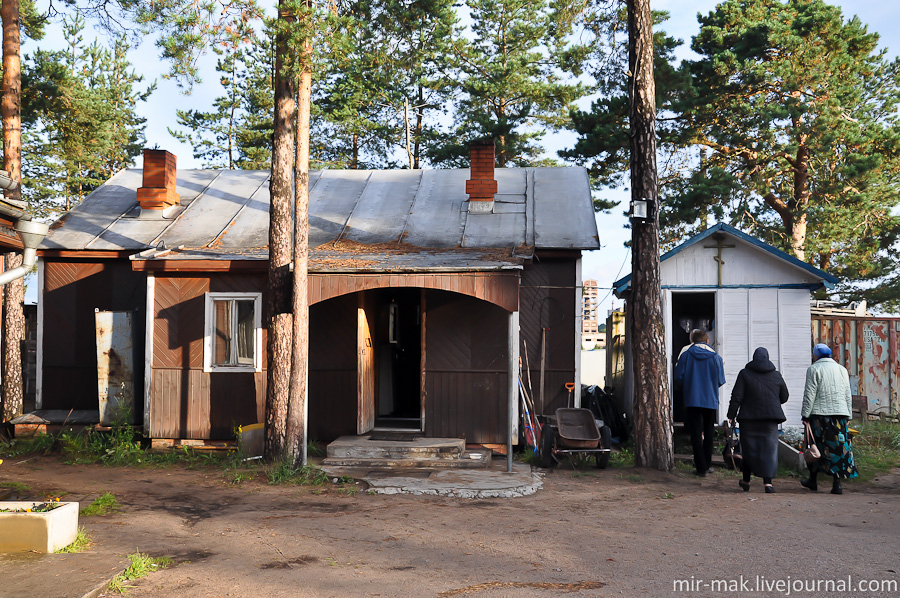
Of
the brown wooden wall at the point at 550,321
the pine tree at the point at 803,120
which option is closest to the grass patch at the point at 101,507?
the brown wooden wall at the point at 550,321

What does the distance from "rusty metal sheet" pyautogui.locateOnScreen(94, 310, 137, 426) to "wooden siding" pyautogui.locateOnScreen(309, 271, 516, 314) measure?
12.5 ft

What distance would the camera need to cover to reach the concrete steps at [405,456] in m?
9.76

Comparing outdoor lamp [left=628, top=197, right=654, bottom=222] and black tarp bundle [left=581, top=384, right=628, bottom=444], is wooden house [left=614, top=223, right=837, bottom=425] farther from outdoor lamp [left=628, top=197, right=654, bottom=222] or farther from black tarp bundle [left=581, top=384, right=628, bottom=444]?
outdoor lamp [left=628, top=197, right=654, bottom=222]

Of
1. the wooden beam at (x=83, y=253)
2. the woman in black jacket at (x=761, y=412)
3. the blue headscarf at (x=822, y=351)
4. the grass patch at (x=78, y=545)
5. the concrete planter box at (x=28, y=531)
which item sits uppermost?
the wooden beam at (x=83, y=253)

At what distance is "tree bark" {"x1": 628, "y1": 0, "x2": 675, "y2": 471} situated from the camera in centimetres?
957

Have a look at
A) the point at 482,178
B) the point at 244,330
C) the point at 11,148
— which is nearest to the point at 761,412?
the point at 482,178

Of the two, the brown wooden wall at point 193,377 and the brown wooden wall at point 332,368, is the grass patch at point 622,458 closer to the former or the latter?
the brown wooden wall at point 332,368

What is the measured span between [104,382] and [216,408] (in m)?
1.83

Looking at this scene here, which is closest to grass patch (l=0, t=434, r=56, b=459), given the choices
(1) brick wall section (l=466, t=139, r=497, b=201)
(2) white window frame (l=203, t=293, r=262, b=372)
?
(2) white window frame (l=203, t=293, r=262, b=372)

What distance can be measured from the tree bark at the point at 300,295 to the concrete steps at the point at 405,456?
0.72 m

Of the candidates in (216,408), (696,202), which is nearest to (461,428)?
(216,408)

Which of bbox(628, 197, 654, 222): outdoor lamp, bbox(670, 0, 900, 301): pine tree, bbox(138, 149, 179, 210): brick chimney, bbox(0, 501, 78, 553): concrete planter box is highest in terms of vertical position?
bbox(670, 0, 900, 301): pine tree

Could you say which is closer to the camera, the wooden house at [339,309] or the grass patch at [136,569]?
the grass patch at [136,569]

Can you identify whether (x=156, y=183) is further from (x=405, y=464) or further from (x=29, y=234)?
(x=29, y=234)
